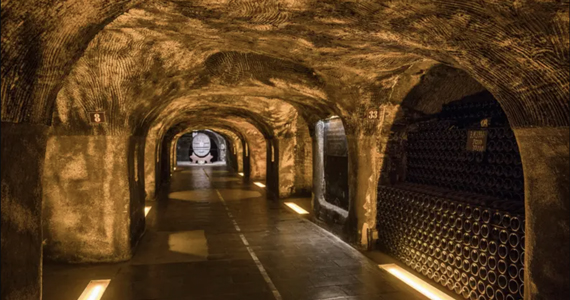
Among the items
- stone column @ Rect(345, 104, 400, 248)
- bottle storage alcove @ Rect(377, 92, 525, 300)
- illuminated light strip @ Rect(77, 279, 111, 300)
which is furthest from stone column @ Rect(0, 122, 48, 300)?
stone column @ Rect(345, 104, 400, 248)

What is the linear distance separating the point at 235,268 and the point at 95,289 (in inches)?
72.8

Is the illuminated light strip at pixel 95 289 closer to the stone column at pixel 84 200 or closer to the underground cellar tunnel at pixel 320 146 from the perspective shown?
the underground cellar tunnel at pixel 320 146

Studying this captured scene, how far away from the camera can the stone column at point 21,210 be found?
2158 mm

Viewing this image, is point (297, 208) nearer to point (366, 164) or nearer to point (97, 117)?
point (366, 164)

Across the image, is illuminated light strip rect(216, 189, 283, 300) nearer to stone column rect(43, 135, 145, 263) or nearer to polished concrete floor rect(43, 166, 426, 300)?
polished concrete floor rect(43, 166, 426, 300)

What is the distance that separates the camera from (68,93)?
5.74 metres

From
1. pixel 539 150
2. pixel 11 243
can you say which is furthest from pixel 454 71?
pixel 11 243

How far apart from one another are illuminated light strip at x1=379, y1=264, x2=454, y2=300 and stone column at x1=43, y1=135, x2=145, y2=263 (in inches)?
163

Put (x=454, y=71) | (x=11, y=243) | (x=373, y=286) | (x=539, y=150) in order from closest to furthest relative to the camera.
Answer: (x=11, y=243), (x=539, y=150), (x=373, y=286), (x=454, y=71)

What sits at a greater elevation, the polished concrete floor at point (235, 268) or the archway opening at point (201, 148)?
Result: the archway opening at point (201, 148)

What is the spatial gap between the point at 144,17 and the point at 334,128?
228 inches

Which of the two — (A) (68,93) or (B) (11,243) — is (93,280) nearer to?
(A) (68,93)

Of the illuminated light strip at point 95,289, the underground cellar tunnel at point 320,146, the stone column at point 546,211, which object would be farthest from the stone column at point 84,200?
the stone column at point 546,211

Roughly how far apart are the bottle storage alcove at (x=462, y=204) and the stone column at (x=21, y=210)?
4.02 meters
